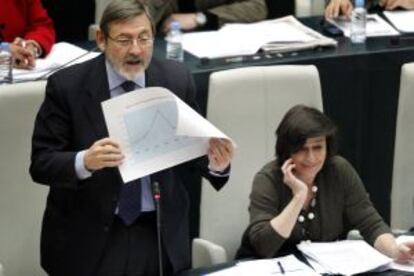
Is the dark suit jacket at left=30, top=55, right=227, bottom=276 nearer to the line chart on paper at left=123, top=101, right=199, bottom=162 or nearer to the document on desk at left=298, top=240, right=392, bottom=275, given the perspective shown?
the line chart on paper at left=123, top=101, right=199, bottom=162

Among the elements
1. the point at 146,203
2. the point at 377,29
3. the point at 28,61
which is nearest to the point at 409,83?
the point at 377,29

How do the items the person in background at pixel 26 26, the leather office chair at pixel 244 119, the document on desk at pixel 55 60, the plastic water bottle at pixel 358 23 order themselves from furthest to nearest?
the plastic water bottle at pixel 358 23 < the person in background at pixel 26 26 < the document on desk at pixel 55 60 < the leather office chair at pixel 244 119

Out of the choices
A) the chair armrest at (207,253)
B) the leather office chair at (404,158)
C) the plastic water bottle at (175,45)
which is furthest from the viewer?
the plastic water bottle at (175,45)

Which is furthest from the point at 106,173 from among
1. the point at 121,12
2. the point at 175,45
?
the point at 175,45

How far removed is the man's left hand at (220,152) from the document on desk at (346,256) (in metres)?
0.39

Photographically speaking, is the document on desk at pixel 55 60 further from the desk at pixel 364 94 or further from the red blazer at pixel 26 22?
the desk at pixel 364 94

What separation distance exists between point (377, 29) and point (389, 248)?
1.68 m

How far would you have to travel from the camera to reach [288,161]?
2805 mm

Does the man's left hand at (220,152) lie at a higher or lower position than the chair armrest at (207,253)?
higher

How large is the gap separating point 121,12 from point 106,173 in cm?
47

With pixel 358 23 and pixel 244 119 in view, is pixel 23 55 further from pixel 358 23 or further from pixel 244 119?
pixel 358 23

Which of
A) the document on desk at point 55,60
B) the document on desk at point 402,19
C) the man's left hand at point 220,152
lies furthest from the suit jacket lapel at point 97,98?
the document on desk at point 402,19

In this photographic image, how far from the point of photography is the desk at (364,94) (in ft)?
12.3

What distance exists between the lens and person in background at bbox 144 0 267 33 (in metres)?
4.38
